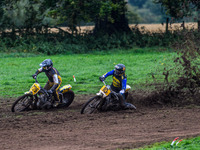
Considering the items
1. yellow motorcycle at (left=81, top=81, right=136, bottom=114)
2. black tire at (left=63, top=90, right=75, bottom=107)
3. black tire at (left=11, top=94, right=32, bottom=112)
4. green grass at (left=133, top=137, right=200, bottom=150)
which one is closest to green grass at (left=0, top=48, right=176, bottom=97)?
black tire at (left=63, top=90, right=75, bottom=107)

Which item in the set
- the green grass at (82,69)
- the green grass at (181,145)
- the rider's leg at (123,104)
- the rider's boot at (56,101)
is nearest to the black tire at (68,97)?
the rider's boot at (56,101)

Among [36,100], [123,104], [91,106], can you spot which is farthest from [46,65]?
[123,104]

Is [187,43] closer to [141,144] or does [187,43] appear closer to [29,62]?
[141,144]

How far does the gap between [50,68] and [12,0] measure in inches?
815

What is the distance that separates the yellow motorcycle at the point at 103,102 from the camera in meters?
11.9

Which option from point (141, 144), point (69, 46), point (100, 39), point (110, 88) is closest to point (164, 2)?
point (100, 39)

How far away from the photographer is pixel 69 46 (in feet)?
99.2

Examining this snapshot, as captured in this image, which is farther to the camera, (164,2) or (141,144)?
(164,2)

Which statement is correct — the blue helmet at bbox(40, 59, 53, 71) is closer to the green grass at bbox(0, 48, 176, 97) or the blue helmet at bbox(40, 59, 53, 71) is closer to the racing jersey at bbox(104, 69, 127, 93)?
the racing jersey at bbox(104, 69, 127, 93)

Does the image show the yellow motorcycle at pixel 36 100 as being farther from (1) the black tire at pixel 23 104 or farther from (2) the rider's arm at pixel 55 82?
(2) the rider's arm at pixel 55 82

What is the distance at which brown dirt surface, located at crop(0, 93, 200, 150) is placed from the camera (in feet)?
27.8

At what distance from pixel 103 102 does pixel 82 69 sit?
10.2 m

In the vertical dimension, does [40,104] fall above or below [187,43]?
below

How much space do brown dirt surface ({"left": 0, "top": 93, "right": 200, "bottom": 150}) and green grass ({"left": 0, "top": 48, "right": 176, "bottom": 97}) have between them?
10.6ft
